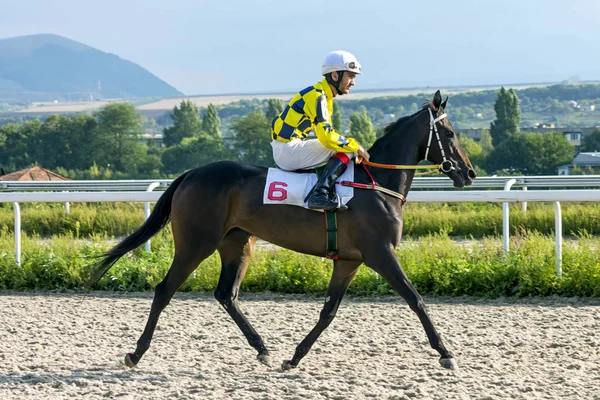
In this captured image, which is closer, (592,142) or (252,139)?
(592,142)

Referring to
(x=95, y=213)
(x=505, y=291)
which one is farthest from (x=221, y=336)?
(x=95, y=213)

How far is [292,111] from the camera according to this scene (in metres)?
5.43

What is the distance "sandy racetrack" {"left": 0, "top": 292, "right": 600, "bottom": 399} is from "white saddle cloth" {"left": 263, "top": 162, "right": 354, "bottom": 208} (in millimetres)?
1010

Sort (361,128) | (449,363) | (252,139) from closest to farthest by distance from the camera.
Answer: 1. (449,363)
2. (252,139)
3. (361,128)

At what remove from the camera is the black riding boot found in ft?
17.3

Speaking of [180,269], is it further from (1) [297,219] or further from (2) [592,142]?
(2) [592,142]

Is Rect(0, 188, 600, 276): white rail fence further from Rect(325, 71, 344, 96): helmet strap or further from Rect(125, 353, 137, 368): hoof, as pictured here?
Rect(125, 353, 137, 368): hoof

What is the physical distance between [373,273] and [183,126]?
122914 millimetres

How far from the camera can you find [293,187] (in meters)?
5.46

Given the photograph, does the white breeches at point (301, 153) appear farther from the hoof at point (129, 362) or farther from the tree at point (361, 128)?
the tree at point (361, 128)

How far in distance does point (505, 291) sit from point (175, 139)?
11991 cm

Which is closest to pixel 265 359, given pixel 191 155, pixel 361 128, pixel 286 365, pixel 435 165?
pixel 286 365

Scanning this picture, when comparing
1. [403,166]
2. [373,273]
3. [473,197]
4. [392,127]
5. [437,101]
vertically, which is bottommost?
[373,273]

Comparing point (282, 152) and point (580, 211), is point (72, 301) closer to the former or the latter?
point (282, 152)
